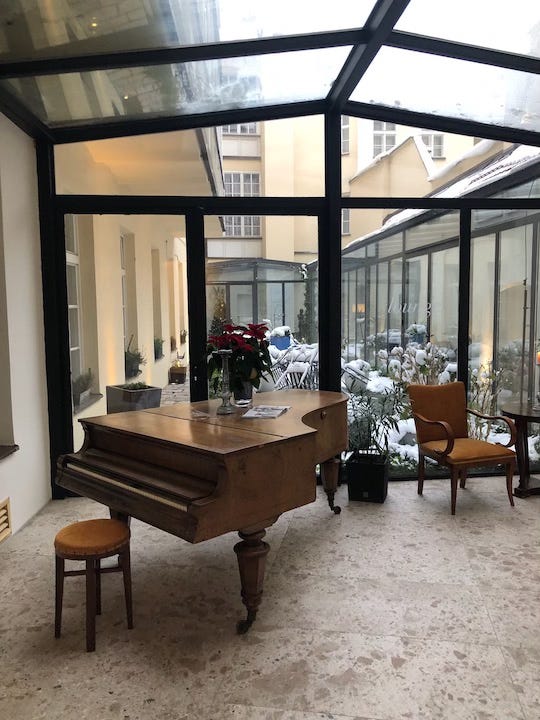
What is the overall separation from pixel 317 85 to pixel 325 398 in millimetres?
2396

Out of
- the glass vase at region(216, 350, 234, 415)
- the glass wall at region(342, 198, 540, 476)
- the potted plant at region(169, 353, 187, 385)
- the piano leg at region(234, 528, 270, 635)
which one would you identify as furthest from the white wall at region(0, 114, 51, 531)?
the glass wall at region(342, 198, 540, 476)

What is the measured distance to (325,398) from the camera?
12.3 feet

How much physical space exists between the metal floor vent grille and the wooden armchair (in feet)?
10.2

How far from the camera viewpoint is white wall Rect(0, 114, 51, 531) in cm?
369

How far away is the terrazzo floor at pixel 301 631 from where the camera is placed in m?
2.12

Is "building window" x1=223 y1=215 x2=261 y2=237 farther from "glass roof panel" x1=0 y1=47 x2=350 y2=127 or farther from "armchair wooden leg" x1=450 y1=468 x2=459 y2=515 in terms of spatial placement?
"armchair wooden leg" x1=450 y1=468 x2=459 y2=515

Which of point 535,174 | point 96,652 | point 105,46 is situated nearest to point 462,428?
point 535,174

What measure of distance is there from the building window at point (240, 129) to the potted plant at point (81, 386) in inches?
92.8

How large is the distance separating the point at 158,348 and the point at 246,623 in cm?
276

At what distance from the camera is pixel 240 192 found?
15.0 ft

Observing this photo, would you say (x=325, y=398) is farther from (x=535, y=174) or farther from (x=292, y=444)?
(x=535, y=174)

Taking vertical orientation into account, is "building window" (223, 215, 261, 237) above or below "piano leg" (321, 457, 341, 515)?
above

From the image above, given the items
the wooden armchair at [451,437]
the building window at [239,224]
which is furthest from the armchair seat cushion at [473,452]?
the building window at [239,224]

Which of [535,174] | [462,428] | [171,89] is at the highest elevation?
[171,89]
